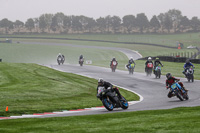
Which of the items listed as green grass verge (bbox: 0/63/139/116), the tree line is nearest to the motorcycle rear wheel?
green grass verge (bbox: 0/63/139/116)

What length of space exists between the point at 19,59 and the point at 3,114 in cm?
6506

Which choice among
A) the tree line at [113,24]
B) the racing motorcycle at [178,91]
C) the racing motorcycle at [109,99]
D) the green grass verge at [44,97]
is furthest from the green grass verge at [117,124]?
the tree line at [113,24]

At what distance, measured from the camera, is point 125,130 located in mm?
9539

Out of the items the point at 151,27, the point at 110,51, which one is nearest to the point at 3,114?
the point at 110,51

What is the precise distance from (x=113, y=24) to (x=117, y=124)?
17470 cm

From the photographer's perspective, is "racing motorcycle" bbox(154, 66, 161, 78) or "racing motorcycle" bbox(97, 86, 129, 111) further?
"racing motorcycle" bbox(154, 66, 161, 78)

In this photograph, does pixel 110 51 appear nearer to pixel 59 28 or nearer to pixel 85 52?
pixel 85 52

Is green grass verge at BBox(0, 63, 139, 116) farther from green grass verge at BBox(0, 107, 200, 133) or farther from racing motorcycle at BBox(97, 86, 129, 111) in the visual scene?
green grass verge at BBox(0, 107, 200, 133)

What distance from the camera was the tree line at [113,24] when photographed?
6998 inches

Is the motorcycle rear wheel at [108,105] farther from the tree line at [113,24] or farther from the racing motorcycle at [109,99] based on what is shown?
the tree line at [113,24]

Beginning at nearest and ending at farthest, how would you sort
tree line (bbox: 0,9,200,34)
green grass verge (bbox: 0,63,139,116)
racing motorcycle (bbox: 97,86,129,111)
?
racing motorcycle (bbox: 97,86,129,111), green grass verge (bbox: 0,63,139,116), tree line (bbox: 0,9,200,34)

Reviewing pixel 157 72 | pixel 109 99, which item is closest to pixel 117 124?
pixel 109 99

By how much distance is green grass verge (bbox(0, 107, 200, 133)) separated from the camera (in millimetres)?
9516

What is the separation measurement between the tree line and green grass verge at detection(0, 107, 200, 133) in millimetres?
163444
